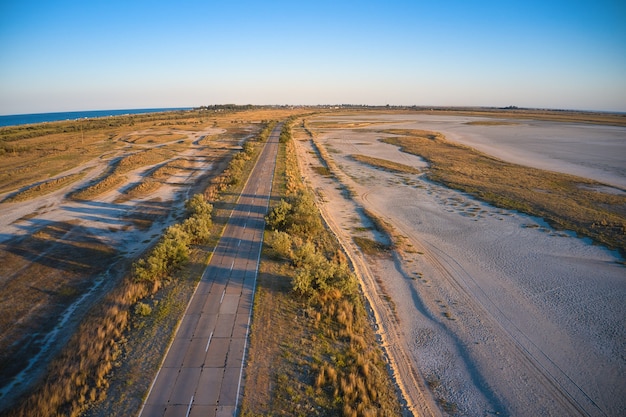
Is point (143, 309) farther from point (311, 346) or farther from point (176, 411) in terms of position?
point (311, 346)

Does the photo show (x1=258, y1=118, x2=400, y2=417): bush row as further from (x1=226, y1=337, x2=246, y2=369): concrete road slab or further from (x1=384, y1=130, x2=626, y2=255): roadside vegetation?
(x1=384, y1=130, x2=626, y2=255): roadside vegetation

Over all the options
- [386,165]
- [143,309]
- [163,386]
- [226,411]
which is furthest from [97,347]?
[386,165]

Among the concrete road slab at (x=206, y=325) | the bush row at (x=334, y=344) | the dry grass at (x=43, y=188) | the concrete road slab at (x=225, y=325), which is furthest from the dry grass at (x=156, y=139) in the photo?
the concrete road slab at (x=225, y=325)

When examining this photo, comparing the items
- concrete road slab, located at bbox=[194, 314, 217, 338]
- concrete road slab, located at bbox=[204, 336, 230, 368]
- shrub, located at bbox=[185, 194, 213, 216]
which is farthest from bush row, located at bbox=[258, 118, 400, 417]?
shrub, located at bbox=[185, 194, 213, 216]

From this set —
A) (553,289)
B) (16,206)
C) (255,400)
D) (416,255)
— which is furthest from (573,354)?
(16,206)

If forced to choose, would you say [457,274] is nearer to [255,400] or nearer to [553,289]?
[553,289]

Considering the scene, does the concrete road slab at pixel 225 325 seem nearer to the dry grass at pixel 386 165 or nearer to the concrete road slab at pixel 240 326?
the concrete road slab at pixel 240 326
